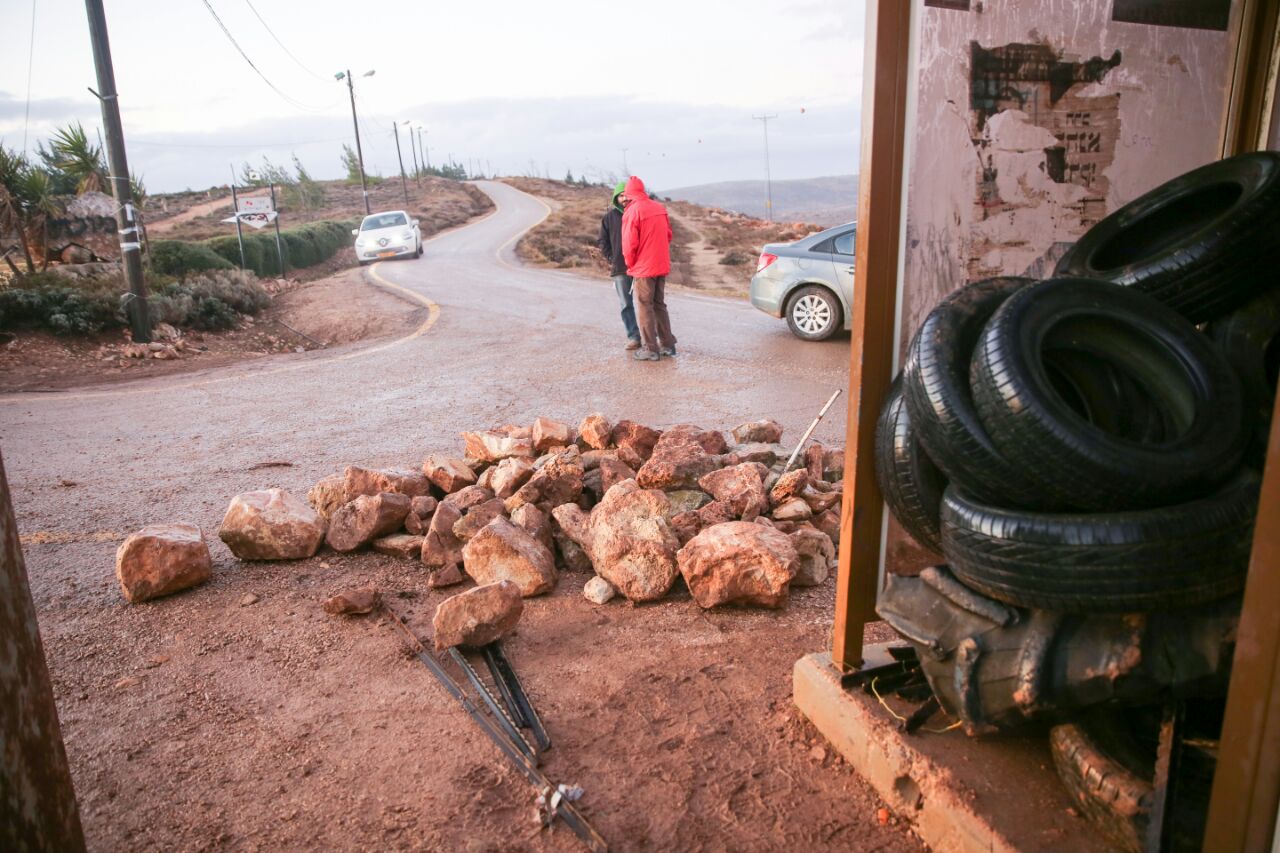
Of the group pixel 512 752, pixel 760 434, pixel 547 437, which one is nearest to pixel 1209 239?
pixel 512 752

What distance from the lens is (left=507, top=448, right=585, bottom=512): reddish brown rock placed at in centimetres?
485

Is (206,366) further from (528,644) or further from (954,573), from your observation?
(954,573)

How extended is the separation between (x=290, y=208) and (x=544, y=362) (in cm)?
4560

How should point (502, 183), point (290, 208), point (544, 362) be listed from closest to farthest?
point (544, 362) → point (290, 208) → point (502, 183)

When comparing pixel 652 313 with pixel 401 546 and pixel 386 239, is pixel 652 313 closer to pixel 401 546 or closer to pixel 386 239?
pixel 401 546

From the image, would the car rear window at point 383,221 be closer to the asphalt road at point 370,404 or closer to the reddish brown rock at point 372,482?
the asphalt road at point 370,404

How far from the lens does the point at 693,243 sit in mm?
38094

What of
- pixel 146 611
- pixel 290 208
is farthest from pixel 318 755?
pixel 290 208

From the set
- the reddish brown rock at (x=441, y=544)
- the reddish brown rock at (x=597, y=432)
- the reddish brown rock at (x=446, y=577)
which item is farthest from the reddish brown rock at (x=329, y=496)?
the reddish brown rock at (x=597, y=432)

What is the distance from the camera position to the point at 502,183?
8506 cm

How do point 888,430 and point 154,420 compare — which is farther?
point 154,420

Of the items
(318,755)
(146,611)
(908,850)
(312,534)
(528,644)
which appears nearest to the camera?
(908,850)

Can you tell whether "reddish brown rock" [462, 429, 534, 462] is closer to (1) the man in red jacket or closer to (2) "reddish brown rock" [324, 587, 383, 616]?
(2) "reddish brown rock" [324, 587, 383, 616]

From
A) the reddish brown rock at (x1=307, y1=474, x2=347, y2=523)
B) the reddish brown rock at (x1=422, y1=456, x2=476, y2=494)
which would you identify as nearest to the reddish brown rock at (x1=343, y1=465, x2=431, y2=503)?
the reddish brown rock at (x1=307, y1=474, x2=347, y2=523)
